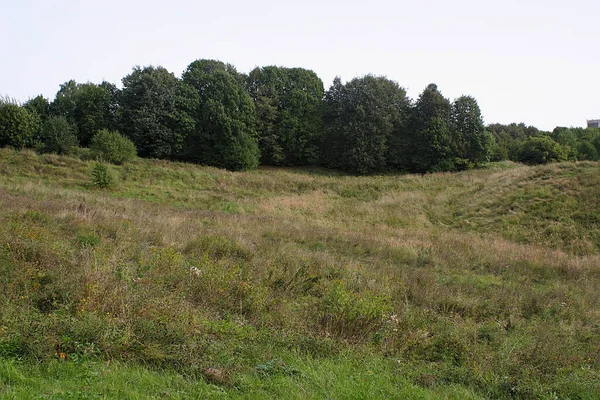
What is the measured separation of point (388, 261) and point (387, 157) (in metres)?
37.5

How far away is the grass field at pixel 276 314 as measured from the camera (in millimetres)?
4621

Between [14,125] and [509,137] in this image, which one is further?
[509,137]

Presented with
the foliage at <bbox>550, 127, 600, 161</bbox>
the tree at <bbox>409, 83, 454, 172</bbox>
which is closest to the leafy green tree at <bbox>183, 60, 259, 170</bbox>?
the tree at <bbox>409, 83, 454, 172</bbox>

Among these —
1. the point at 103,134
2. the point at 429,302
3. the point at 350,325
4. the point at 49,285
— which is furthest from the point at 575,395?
the point at 103,134

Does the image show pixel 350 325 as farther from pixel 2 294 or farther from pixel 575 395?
pixel 2 294

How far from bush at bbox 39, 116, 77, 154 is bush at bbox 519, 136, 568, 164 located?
1966 inches

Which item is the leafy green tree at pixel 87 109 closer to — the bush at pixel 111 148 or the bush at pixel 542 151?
the bush at pixel 111 148

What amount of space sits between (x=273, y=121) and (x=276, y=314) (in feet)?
142

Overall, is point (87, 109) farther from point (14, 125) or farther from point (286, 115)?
point (286, 115)

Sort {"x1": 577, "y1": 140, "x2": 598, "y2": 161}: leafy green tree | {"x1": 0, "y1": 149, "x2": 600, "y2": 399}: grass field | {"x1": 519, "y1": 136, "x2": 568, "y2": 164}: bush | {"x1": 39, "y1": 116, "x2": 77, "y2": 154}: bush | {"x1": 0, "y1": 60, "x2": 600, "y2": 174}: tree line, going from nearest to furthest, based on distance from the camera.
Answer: {"x1": 0, "y1": 149, "x2": 600, "y2": 399}: grass field → {"x1": 39, "y1": 116, "x2": 77, "y2": 154}: bush → {"x1": 0, "y1": 60, "x2": 600, "y2": 174}: tree line → {"x1": 519, "y1": 136, "x2": 568, "y2": 164}: bush → {"x1": 577, "y1": 140, "x2": 598, "y2": 161}: leafy green tree

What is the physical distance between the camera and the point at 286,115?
48625 mm

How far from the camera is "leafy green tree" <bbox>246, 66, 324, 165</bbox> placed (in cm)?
4781

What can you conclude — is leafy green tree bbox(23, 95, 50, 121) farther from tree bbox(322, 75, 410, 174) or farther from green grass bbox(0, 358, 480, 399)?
green grass bbox(0, 358, 480, 399)

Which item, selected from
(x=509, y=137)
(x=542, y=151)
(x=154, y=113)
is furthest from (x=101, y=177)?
(x=509, y=137)
